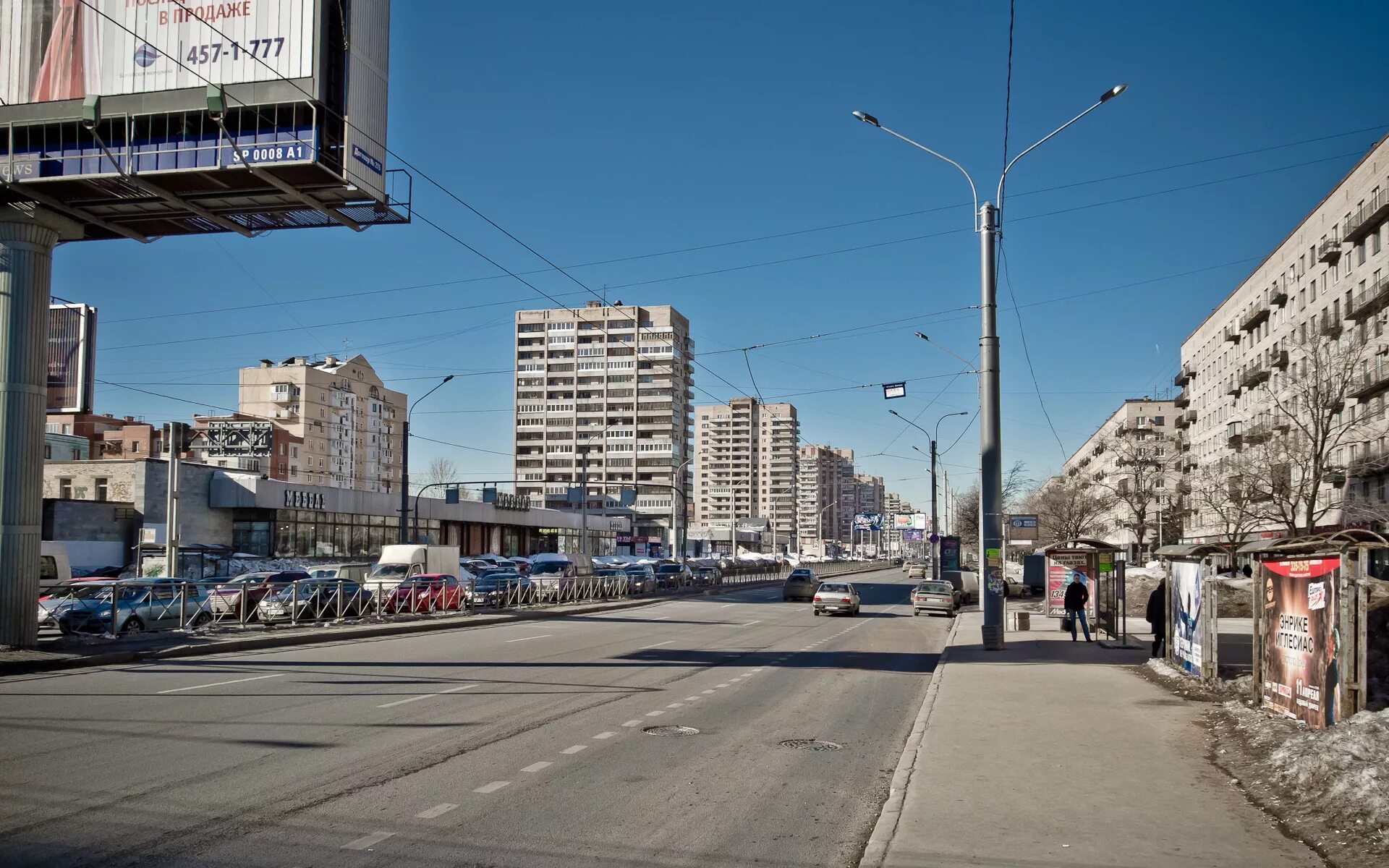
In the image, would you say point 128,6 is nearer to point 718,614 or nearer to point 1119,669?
point 1119,669

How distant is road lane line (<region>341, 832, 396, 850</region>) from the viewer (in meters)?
6.59

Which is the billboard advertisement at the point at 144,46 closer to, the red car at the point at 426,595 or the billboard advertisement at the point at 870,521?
the red car at the point at 426,595

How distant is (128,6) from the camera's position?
19.9 meters

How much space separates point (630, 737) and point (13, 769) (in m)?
5.57

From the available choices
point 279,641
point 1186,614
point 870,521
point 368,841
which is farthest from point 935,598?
point 870,521

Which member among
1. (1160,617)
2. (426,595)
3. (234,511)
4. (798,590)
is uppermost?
(234,511)

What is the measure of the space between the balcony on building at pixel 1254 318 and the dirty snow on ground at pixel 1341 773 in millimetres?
71378

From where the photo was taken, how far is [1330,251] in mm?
58281

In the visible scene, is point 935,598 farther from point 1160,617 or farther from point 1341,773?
point 1341,773

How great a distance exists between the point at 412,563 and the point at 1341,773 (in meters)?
35.2

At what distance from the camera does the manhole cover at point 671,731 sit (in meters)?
11.3

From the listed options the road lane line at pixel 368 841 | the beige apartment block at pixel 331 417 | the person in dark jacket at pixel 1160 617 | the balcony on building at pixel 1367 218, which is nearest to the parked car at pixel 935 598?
the person in dark jacket at pixel 1160 617

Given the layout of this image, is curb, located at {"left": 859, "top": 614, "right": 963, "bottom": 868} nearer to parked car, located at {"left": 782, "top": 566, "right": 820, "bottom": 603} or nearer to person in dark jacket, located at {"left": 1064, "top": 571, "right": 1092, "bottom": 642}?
person in dark jacket, located at {"left": 1064, "top": 571, "right": 1092, "bottom": 642}

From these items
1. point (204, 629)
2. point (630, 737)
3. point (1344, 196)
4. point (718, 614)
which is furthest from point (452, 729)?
point (1344, 196)
